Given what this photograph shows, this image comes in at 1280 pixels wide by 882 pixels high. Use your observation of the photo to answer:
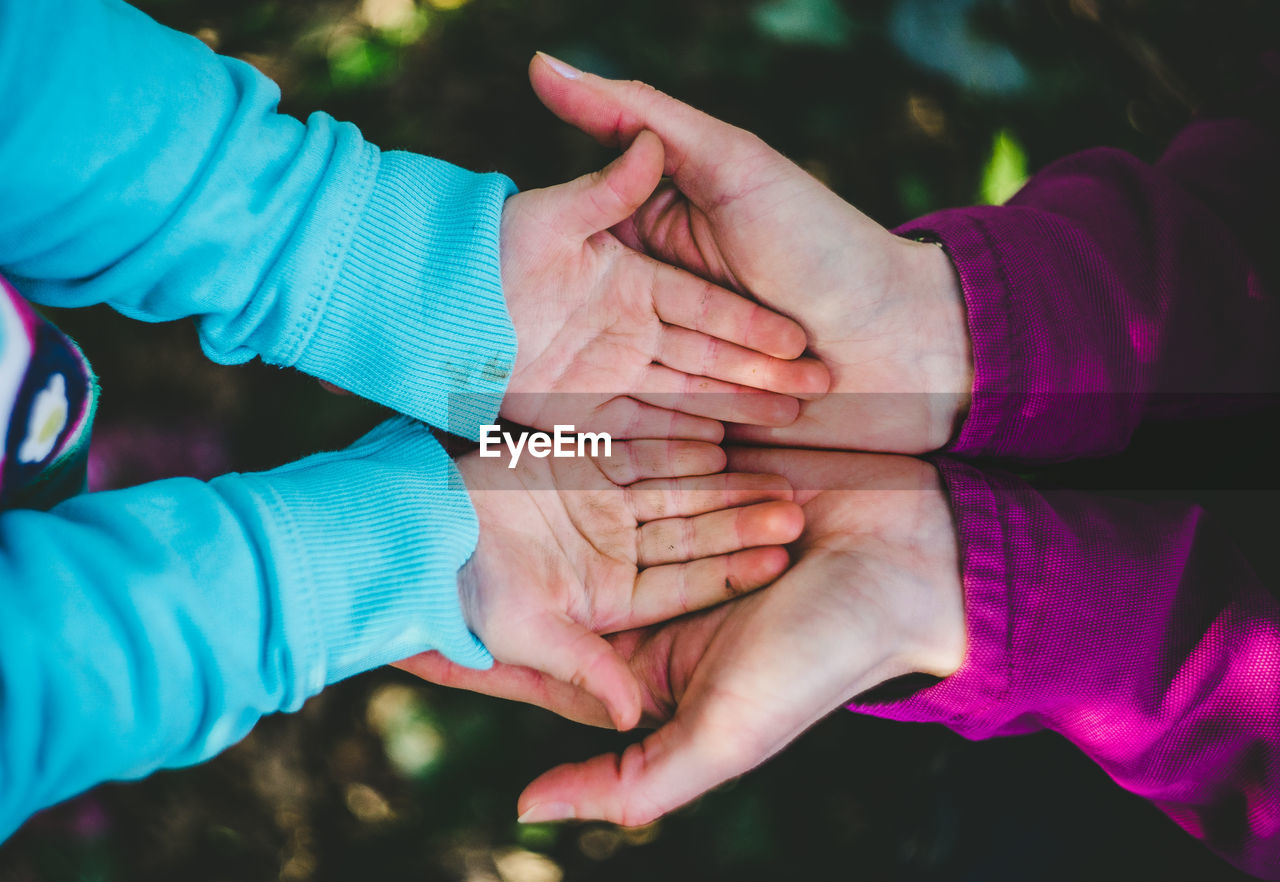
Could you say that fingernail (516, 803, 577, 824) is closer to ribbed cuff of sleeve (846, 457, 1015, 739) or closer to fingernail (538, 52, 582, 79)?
ribbed cuff of sleeve (846, 457, 1015, 739)

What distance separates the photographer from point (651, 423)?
143 cm

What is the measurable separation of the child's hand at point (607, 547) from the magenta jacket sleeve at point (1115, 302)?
43 centimetres

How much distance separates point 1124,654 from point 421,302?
122 centimetres

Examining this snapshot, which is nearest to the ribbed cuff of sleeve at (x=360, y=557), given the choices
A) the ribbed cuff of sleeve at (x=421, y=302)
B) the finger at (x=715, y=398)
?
the ribbed cuff of sleeve at (x=421, y=302)

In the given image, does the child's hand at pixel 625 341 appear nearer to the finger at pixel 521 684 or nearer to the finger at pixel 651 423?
the finger at pixel 651 423

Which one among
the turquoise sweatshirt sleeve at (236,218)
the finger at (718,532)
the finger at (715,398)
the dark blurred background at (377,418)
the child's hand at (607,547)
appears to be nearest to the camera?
the turquoise sweatshirt sleeve at (236,218)

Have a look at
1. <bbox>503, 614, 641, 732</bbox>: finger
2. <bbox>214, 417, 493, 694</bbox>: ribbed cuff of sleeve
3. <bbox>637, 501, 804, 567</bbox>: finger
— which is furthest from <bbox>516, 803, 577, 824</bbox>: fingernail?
<bbox>637, 501, 804, 567</bbox>: finger

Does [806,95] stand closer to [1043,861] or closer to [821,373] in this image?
[821,373]

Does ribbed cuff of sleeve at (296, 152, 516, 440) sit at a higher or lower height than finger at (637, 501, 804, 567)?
higher

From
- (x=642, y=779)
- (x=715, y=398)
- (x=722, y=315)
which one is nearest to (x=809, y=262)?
(x=722, y=315)

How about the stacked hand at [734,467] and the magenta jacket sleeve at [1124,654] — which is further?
the magenta jacket sleeve at [1124,654]

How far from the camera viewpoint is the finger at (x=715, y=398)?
1.38 m

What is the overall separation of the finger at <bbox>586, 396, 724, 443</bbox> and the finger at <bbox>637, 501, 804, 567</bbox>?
162 mm

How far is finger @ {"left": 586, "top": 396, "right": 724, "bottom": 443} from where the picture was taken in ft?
4.65
